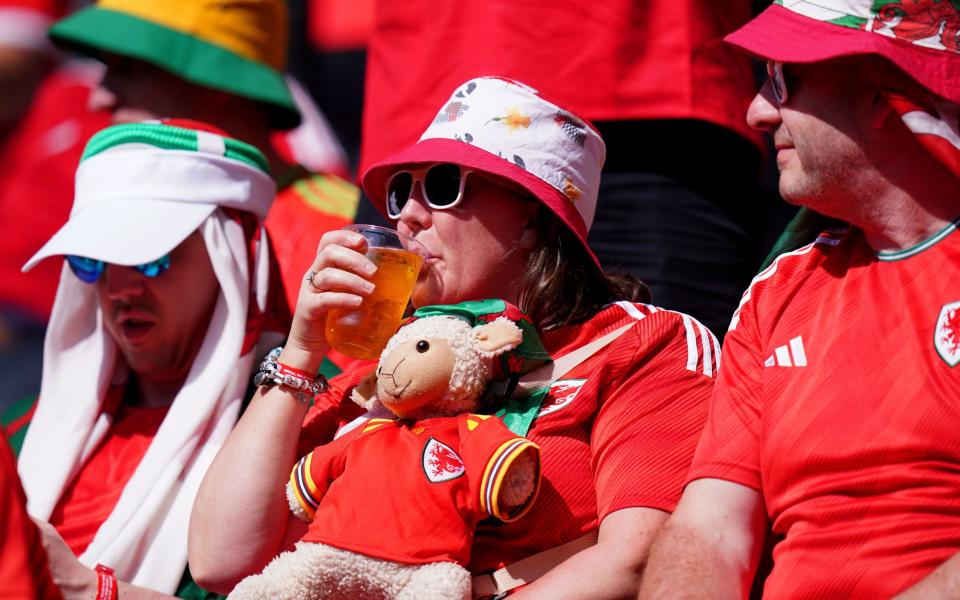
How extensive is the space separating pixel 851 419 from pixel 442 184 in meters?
Result: 1.11

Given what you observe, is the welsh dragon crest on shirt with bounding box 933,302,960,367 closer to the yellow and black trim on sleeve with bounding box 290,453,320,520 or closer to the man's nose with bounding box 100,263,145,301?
the yellow and black trim on sleeve with bounding box 290,453,320,520

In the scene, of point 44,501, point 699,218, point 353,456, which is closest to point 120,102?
point 44,501

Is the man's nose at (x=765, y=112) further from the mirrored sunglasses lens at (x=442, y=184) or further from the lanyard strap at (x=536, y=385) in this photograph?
the mirrored sunglasses lens at (x=442, y=184)

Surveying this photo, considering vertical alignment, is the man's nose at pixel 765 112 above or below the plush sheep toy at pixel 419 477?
above

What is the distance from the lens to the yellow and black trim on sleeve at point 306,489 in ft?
8.86

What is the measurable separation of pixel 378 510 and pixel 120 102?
2896 millimetres

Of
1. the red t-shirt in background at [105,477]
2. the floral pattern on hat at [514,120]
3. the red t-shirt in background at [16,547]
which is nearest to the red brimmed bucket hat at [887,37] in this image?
the floral pattern on hat at [514,120]

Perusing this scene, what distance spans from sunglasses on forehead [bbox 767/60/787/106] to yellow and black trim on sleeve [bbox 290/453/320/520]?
1.21 m

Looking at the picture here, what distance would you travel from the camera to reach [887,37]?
239cm

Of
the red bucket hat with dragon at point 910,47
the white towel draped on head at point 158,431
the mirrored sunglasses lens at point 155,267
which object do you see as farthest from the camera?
the mirrored sunglasses lens at point 155,267

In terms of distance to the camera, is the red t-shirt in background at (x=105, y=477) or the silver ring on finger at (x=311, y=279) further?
the red t-shirt in background at (x=105, y=477)

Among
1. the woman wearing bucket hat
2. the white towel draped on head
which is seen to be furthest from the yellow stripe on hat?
the woman wearing bucket hat

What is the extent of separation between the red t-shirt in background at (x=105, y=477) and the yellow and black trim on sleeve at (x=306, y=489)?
101 centimetres

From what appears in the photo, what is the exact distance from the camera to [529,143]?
9.73 feet
